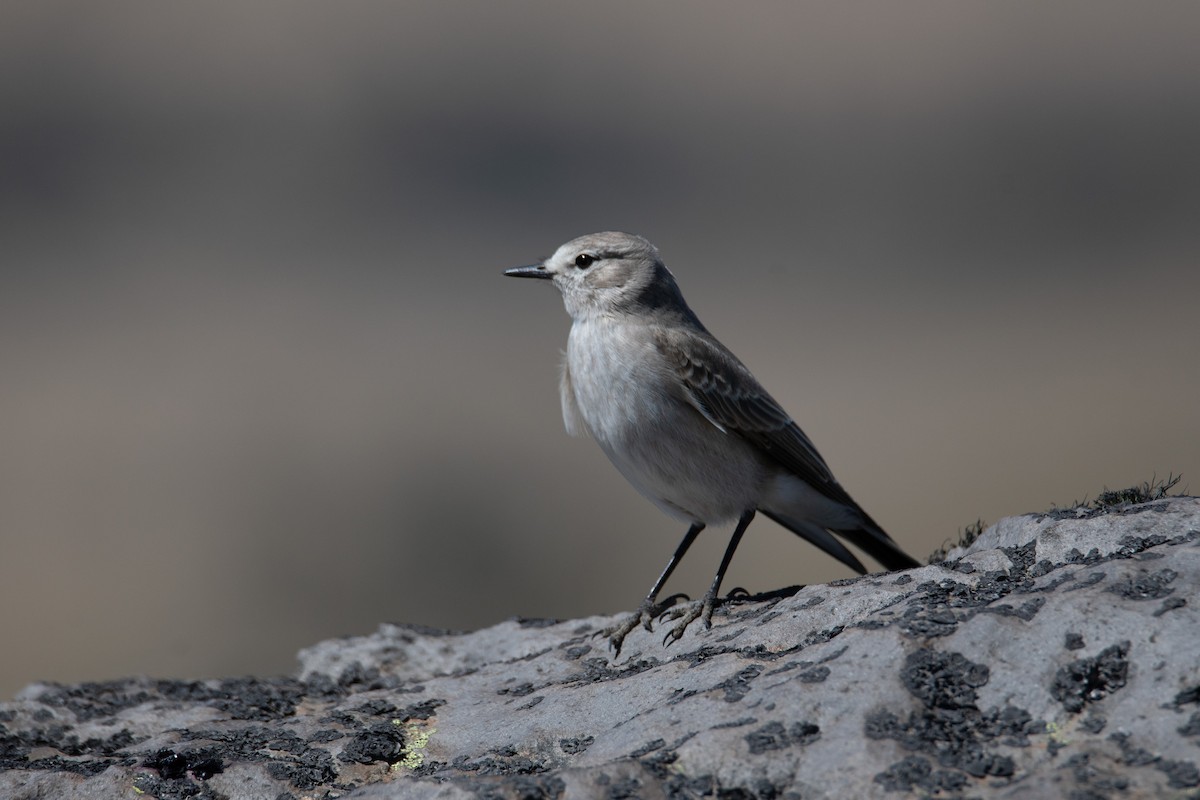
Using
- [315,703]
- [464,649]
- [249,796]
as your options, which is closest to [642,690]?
[249,796]

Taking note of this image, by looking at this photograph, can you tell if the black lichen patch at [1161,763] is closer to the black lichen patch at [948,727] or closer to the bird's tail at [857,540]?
the black lichen patch at [948,727]

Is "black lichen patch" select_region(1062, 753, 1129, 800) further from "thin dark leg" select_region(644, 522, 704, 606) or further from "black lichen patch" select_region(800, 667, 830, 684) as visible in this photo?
"thin dark leg" select_region(644, 522, 704, 606)

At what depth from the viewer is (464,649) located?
6.02 meters

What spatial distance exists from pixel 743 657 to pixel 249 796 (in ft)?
5.57

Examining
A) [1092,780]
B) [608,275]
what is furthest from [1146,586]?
[608,275]

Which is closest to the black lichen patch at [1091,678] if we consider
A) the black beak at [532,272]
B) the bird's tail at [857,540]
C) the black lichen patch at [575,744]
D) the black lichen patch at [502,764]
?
the black lichen patch at [575,744]

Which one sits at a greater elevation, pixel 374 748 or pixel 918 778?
pixel 374 748

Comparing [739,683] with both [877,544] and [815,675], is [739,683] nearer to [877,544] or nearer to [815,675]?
[815,675]

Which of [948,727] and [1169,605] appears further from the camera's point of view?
[1169,605]

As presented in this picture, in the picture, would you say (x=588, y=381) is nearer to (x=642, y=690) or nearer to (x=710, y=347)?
(x=710, y=347)

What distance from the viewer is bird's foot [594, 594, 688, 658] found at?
505 cm

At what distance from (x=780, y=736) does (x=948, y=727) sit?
44cm

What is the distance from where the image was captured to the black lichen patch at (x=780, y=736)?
3.00 metres

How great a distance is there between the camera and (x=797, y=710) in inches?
123
